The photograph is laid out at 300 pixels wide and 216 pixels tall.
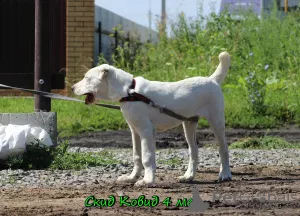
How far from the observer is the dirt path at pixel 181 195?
6.56 m

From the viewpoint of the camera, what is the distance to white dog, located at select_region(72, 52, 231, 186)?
8.39 metres

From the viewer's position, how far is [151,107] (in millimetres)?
8484

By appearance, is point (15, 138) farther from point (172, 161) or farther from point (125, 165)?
point (172, 161)

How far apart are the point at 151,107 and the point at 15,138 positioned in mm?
1841

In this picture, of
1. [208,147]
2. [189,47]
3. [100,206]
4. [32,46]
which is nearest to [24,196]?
[100,206]

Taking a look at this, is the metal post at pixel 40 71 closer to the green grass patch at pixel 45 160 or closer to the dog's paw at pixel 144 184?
the green grass patch at pixel 45 160

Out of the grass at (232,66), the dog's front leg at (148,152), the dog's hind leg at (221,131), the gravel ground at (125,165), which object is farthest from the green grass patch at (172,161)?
the grass at (232,66)

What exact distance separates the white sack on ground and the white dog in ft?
4.40

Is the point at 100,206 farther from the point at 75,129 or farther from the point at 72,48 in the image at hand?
the point at 72,48

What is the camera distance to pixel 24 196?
7641 mm

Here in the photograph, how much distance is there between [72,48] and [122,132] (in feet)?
14.1

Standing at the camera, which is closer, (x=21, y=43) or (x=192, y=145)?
(x=192, y=145)

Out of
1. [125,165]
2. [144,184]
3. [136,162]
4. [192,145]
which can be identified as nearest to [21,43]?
[125,165]

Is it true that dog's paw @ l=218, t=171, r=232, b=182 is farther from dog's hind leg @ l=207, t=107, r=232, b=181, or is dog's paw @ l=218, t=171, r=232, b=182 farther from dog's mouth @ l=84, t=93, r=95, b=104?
dog's mouth @ l=84, t=93, r=95, b=104
